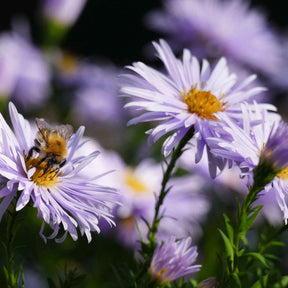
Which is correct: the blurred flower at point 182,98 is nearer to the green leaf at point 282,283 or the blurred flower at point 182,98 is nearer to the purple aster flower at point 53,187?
the purple aster flower at point 53,187

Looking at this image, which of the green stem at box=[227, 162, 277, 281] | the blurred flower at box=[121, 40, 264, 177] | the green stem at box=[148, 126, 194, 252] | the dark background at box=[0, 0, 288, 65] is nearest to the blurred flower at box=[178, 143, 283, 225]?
the blurred flower at box=[121, 40, 264, 177]

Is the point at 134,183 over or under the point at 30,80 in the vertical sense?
over

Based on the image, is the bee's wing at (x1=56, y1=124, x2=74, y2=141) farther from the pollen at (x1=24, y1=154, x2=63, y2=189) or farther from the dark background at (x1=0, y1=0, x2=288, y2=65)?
the dark background at (x1=0, y1=0, x2=288, y2=65)

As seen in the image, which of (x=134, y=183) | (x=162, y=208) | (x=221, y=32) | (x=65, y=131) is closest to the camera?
(x=65, y=131)

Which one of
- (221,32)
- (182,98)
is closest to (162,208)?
(182,98)

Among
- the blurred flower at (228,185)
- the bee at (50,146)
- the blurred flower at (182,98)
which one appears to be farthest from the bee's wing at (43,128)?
the blurred flower at (228,185)

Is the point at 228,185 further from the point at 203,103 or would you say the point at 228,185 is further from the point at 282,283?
the point at 282,283

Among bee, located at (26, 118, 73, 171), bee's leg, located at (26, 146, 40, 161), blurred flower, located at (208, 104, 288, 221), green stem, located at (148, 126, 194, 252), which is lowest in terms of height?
bee's leg, located at (26, 146, 40, 161)
